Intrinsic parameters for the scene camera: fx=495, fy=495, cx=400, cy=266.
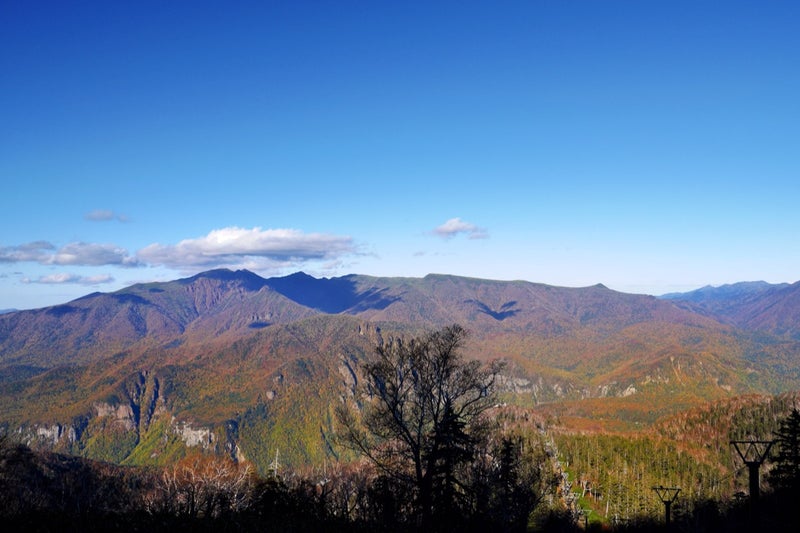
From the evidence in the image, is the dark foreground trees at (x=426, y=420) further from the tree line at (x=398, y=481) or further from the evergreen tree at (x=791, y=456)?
the evergreen tree at (x=791, y=456)

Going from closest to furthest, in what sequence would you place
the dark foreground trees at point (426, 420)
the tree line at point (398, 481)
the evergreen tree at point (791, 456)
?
the tree line at point (398, 481) → the dark foreground trees at point (426, 420) → the evergreen tree at point (791, 456)

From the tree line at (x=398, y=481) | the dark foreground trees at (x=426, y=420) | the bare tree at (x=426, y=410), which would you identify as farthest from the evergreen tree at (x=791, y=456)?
the bare tree at (x=426, y=410)

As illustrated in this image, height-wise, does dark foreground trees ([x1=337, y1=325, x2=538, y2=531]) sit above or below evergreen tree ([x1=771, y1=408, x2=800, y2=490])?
above

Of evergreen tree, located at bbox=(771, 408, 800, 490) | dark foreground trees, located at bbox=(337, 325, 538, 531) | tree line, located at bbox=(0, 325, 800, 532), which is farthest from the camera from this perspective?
evergreen tree, located at bbox=(771, 408, 800, 490)

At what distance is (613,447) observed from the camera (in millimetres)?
160875

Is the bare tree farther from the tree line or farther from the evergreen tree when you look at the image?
the evergreen tree

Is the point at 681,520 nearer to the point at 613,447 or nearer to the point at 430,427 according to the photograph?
the point at 613,447

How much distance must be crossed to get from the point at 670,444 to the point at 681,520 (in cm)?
9279

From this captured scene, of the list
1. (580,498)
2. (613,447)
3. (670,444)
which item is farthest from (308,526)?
(670,444)

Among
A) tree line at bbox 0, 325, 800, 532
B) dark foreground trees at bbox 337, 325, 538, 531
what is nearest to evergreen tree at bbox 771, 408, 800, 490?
tree line at bbox 0, 325, 800, 532

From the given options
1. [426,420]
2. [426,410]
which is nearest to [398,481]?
[426,420]

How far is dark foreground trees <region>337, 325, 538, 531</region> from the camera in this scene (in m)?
20.1

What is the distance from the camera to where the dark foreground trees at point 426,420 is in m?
20.1

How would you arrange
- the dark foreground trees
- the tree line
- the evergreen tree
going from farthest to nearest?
1. the evergreen tree
2. the dark foreground trees
3. the tree line
